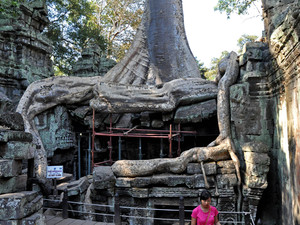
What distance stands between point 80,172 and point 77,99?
7.30 feet

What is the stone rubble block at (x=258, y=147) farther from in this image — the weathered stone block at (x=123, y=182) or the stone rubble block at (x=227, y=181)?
the weathered stone block at (x=123, y=182)

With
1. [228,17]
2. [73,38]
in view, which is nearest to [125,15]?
[73,38]

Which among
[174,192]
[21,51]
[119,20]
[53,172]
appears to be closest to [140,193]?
[174,192]

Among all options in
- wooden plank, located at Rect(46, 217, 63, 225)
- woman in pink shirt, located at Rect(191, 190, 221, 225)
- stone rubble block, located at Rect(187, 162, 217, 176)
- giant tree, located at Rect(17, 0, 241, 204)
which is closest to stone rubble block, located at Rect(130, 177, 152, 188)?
giant tree, located at Rect(17, 0, 241, 204)

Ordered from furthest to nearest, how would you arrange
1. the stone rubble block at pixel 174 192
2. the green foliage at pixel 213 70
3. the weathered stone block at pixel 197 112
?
the green foliage at pixel 213 70
the weathered stone block at pixel 197 112
the stone rubble block at pixel 174 192

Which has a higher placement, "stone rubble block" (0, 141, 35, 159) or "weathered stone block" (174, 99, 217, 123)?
"weathered stone block" (174, 99, 217, 123)

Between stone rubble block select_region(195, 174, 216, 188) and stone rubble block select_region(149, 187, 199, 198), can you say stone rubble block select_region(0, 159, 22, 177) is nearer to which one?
stone rubble block select_region(149, 187, 199, 198)

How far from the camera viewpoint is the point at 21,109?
7.12 metres

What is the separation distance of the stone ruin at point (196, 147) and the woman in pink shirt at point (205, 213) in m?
1.71

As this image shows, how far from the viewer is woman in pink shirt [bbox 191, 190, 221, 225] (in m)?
2.54

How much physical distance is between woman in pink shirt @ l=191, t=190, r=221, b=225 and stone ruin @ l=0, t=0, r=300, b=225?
5.63 ft

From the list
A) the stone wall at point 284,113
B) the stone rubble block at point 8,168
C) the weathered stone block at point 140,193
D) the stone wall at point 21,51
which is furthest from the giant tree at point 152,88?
the stone rubble block at point 8,168

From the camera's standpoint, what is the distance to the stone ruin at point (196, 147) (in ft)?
11.3

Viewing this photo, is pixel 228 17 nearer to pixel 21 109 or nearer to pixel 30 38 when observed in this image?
pixel 30 38
